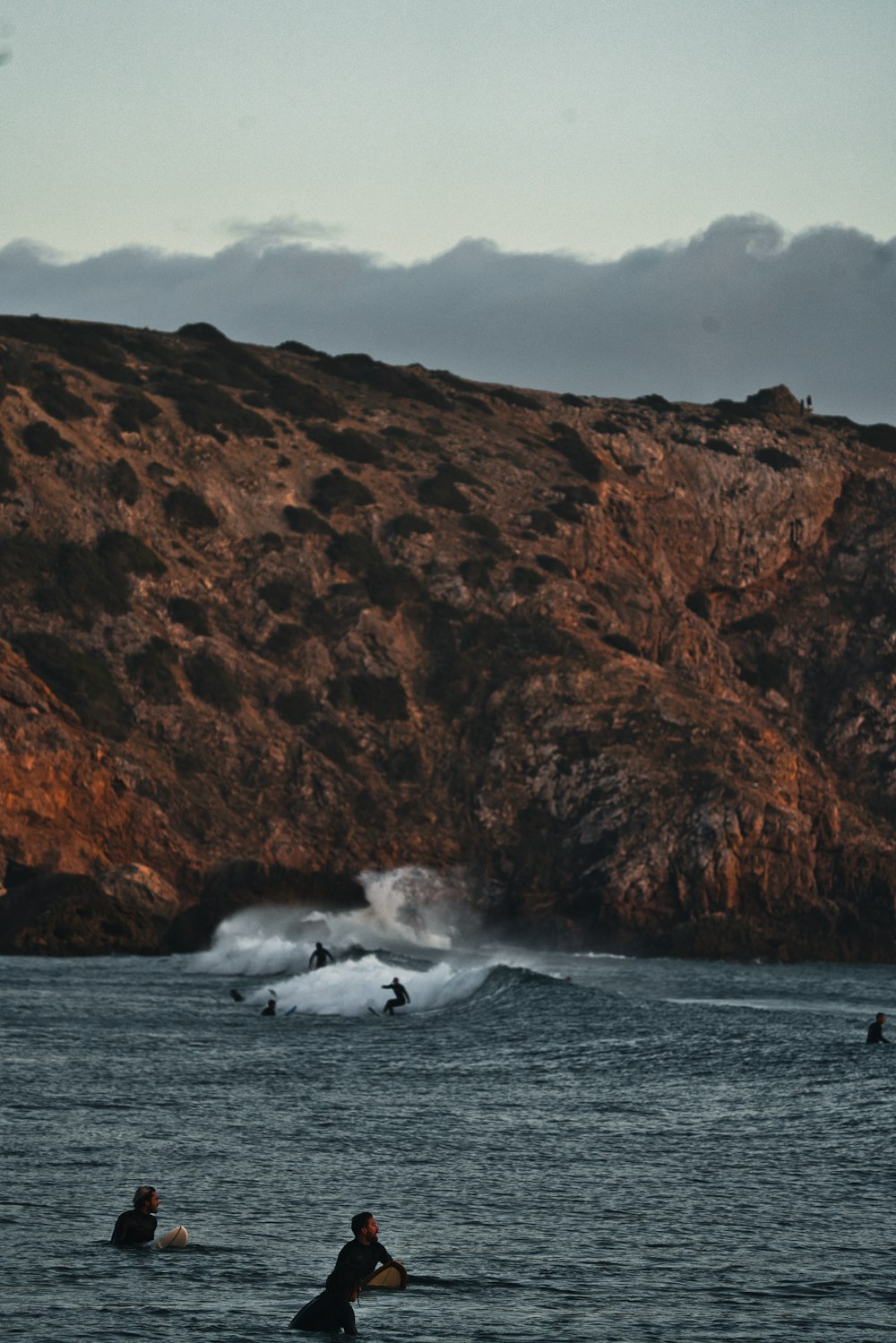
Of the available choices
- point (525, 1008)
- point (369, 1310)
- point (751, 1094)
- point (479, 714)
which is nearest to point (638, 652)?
point (479, 714)

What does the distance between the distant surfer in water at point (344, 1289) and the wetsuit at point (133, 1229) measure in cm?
326

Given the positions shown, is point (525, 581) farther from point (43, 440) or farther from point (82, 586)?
point (43, 440)

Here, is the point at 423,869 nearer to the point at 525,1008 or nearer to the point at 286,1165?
the point at 525,1008

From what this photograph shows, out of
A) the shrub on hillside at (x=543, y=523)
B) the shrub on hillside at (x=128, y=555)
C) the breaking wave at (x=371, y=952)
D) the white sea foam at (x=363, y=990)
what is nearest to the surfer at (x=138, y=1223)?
the white sea foam at (x=363, y=990)

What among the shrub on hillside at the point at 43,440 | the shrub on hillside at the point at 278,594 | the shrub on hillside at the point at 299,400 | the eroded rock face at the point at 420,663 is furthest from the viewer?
the shrub on hillside at the point at 299,400

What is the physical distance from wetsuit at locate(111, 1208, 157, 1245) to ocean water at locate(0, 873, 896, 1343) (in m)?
0.21

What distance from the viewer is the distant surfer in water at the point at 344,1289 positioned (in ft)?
54.4

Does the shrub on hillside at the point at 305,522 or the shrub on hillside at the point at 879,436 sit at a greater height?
the shrub on hillside at the point at 879,436

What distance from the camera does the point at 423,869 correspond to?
306 feet

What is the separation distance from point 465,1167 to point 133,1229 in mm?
6980

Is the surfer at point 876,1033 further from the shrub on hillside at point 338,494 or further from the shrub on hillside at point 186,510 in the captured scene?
the shrub on hillside at point 338,494

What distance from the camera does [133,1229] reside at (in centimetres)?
1981

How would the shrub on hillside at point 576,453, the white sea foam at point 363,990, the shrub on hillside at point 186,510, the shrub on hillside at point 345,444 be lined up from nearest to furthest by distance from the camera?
the white sea foam at point 363,990, the shrub on hillside at point 186,510, the shrub on hillside at point 345,444, the shrub on hillside at point 576,453

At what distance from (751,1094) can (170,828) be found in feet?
191
